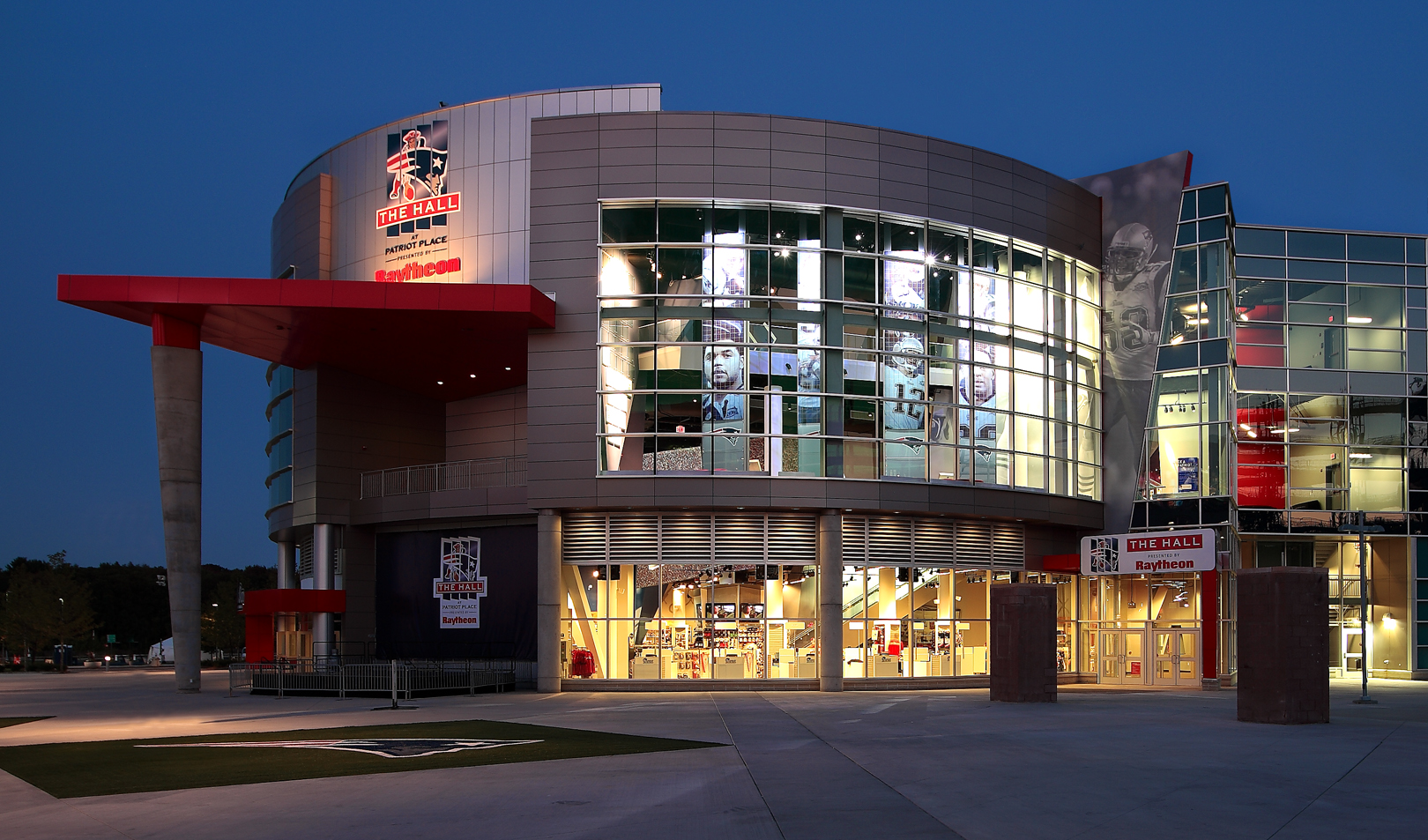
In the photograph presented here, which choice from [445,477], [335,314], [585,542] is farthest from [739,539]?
[335,314]

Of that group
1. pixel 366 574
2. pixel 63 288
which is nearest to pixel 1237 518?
pixel 366 574

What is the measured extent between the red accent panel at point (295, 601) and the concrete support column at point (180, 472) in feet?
14.9

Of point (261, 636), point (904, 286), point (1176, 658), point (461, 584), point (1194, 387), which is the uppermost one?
point (904, 286)

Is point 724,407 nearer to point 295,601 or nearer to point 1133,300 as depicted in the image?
point 295,601

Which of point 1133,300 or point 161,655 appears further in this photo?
point 161,655

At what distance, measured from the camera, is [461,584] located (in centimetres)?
4050

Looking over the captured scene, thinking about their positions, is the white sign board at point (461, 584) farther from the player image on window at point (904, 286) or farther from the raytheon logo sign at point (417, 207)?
the player image on window at point (904, 286)

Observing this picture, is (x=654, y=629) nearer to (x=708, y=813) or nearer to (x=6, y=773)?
(x=6, y=773)

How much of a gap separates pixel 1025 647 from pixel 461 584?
19872 millimetres

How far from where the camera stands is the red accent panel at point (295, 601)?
41156 millimetres

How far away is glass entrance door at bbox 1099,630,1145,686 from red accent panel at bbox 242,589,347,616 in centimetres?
2632

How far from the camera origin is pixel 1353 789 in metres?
14.2

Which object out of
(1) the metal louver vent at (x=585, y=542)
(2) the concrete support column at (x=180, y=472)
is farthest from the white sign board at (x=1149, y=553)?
(2) the concrete support column at (x=180, y=472)

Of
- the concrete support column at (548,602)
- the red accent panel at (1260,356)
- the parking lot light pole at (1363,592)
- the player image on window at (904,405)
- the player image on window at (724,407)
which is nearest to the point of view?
the parking lot light pole at (1363,592)
